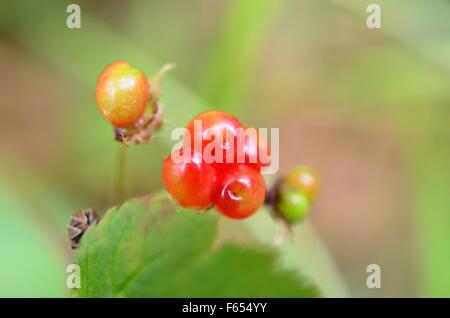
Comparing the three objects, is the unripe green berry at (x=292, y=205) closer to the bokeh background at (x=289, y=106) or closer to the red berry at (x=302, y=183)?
the red berry at (x=302, y=183)

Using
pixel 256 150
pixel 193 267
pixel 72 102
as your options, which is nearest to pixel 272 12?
pixel 72 102

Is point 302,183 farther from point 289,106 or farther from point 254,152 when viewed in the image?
point 289,106

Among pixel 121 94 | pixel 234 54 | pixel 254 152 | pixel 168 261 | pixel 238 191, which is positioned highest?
pixel 234 54

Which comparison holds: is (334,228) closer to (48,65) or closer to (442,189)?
(442,189)

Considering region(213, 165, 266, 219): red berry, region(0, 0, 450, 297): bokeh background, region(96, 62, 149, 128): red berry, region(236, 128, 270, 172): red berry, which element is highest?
region(0, 0, 450, 297): bokeh background

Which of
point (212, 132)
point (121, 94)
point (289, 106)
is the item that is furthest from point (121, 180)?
point (289, 106)

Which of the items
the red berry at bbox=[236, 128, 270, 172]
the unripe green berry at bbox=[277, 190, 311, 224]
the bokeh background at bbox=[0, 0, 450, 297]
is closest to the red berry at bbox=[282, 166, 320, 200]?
the unripe green berry at bbox=[277, 190, 311, 224]

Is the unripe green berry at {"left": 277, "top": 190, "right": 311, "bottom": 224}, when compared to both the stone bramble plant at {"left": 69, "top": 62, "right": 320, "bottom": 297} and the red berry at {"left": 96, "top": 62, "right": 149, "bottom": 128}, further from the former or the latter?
the red berry at {"left": 96, "top": 62, "right": 149, "bottom": 128}
